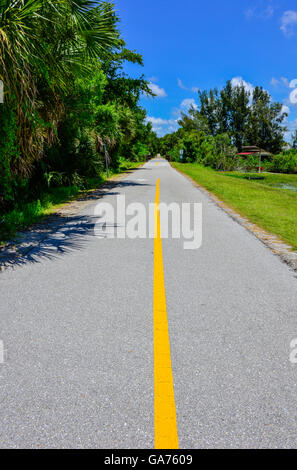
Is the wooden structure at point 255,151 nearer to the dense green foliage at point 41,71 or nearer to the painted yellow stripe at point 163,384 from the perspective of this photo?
the dense green foliage at point 41,71

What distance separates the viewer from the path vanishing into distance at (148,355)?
194 centimetres

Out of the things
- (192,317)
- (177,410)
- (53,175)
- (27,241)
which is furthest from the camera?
(53,175)

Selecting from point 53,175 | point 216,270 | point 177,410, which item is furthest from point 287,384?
point 53,175

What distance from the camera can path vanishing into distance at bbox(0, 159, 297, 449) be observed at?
194 cm

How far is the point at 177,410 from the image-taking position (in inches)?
82.4

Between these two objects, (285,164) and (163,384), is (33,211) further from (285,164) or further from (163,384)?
(285,164)

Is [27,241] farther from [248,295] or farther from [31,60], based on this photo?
[248,295]

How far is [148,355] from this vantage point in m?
2.68

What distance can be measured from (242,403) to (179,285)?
2.14 m

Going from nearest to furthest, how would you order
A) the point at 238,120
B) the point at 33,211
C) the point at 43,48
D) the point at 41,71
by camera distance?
the point at 43,48 < the point at 41,71 < the point at 33,211 < the point at 238,120

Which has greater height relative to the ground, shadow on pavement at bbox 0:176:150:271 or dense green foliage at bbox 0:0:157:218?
dense green foliage at bbox 0:0:157:218

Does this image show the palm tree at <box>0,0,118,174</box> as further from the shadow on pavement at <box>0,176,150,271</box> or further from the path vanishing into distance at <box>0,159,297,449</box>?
the path vanishing into distance at <box>0,159,297,449</box>

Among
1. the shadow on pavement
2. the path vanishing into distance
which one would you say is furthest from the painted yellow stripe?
the shadow on pavement

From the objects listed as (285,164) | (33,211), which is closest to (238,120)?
(285,164)
